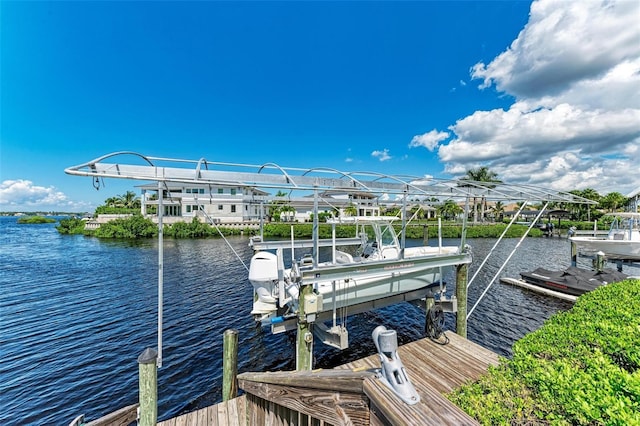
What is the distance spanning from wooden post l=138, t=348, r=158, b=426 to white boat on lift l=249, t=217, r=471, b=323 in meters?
2.91

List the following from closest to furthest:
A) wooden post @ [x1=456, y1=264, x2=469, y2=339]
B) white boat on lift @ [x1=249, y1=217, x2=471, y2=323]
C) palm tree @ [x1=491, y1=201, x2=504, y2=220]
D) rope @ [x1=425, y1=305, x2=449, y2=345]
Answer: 1. white boat on lift @ [x1=249, y1=217, x2=471, y2=323]
2. rope @ [x1=425, y1=305, x2=449, y2=345]
3. wooden post @ [x1=456, y1=264, x2=469, y2=339]
4. palm tree @ [x1=491, y1=201, x2=504, y2=220]

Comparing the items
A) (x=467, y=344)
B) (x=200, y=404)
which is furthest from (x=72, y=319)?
(x=467, y=344)

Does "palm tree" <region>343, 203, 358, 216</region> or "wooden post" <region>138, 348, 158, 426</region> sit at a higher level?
"palm tree" <region>343, 203, 358, 216</region>

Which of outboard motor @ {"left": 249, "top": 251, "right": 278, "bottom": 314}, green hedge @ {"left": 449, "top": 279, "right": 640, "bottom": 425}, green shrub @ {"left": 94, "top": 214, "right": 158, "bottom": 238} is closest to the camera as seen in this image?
green hedge @ {"left": 449, "top": 279, "right": 640, "bottom": 425}

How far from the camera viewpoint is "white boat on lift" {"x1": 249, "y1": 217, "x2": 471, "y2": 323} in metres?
6.34

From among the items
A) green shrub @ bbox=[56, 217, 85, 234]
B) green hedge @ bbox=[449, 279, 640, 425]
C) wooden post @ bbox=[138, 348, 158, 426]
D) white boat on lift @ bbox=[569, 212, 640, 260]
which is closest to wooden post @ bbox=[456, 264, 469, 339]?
green hedge @ bbox=[449, 279, 640, 425]

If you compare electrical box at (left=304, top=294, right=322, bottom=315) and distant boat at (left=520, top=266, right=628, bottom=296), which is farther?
distant boat at (left=520, top=266, right=628, bottom=296)

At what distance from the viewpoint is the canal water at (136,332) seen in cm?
655

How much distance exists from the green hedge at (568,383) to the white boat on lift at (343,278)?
3709 millimetres

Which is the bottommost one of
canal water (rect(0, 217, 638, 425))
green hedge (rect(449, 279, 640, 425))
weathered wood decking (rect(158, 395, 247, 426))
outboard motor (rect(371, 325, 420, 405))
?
canal water (rect(0, 217, 638, 425))

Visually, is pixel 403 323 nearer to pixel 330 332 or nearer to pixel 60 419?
pixel 330 332

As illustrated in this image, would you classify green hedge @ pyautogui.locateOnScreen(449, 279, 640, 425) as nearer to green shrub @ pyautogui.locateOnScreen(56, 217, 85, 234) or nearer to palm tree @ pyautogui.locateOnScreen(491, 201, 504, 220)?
green shrub @ pyautogui.locateOnScreen(56, 217, 85, 234)

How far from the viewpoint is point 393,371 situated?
1587 mm

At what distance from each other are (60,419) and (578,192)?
80469 millimetres
